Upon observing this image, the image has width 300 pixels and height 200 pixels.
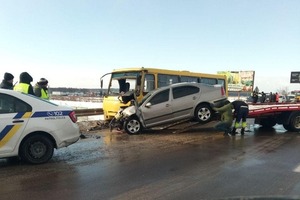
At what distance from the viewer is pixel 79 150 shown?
908 cm

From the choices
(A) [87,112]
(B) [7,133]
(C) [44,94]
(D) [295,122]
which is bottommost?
(A) [87,112]

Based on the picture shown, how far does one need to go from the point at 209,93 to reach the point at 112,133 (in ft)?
12.9

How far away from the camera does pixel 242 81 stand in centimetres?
5931

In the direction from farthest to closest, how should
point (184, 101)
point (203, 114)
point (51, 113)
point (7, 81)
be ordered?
point (203, 114)
point (184, 101)
point (7, 81)
point (51, 113)

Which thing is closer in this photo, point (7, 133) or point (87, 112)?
point (7, 133)

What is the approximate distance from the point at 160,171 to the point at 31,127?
2.72 metres

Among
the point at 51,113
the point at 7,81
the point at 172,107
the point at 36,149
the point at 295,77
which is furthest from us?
the point at 295,77

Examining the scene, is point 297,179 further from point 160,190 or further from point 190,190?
point 160,190

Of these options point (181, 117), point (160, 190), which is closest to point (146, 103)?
point (181, 117)

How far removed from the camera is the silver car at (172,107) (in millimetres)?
12625

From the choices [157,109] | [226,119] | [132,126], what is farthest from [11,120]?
[226,119]

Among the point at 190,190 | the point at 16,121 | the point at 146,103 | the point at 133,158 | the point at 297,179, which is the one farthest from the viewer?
the point at 146,103

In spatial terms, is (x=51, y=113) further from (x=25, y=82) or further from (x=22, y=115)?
(x=25, y=82)

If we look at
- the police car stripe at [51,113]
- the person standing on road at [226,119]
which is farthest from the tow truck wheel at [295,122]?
the police car stripe at [51,113]
